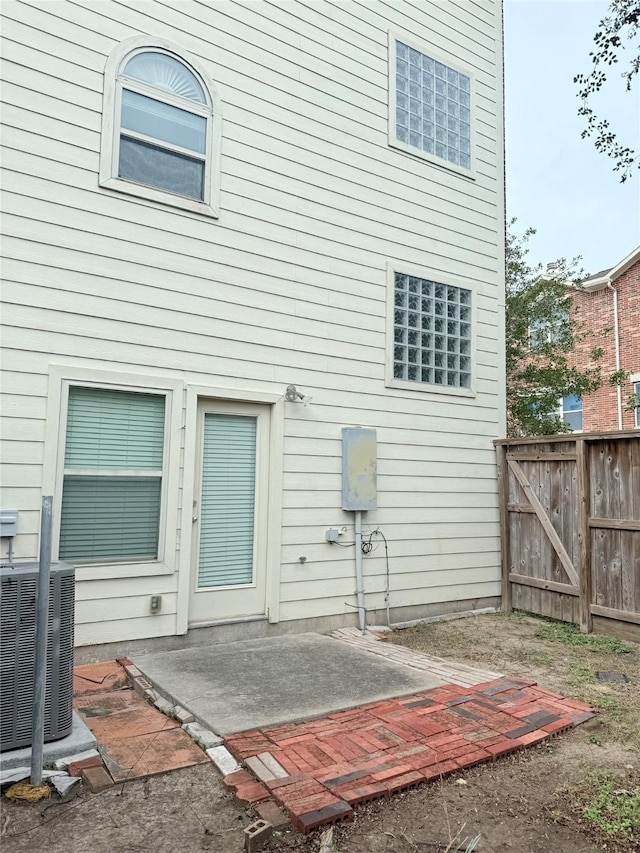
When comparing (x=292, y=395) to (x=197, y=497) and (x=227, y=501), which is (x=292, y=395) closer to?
(x=227, y=501)

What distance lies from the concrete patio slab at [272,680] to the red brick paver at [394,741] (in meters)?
0.12

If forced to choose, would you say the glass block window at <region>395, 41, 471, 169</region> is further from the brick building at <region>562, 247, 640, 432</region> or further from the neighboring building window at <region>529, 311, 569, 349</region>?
the brick building at <region>562, 247, 640, 432</region>

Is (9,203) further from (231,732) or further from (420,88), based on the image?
(420,88)

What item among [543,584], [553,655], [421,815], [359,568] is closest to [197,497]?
[359,568]

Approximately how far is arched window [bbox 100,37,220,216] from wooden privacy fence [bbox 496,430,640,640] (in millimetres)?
4201

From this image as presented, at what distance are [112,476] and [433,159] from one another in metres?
4.97

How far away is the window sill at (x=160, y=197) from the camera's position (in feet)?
14.6

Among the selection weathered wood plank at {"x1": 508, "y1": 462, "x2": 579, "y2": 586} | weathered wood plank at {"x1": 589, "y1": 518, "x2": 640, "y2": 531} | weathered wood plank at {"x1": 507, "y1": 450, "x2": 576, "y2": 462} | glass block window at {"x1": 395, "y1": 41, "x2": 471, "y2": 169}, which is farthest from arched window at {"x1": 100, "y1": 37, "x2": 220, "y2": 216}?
weathered wood plank at {"x1": 589, "y1": 518, "x2": 640, "y2": 531}

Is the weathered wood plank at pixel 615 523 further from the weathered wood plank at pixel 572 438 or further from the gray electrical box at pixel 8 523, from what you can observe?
the gray electrical box at pixel 8 523

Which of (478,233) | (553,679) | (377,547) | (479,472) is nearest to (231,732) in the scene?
(553,679)

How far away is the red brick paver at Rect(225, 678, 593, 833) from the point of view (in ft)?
8.01

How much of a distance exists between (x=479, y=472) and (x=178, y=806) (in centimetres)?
506

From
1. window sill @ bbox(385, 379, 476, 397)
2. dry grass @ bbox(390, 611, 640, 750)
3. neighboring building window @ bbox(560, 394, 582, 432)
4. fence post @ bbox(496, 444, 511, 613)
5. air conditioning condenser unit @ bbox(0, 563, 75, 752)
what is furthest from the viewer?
neighboring building window @ bbox(560, 394, 582, 432)

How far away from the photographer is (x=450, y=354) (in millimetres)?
6613
